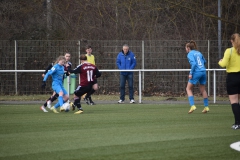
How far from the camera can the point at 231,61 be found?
11711mm

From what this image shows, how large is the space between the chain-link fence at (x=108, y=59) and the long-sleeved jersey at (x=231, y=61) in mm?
12275

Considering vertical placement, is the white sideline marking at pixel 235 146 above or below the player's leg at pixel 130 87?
below

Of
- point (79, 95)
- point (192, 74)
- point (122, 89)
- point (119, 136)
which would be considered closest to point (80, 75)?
point (79, 95)

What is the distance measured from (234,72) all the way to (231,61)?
0.74ft

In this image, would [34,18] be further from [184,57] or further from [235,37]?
[235,37]

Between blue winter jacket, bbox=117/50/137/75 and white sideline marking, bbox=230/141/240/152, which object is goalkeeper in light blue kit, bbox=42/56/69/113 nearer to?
blue winter jacket, bbox=117/50/137/75

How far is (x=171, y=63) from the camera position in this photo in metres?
24.1

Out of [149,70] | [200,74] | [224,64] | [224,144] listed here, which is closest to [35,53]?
[149,70]

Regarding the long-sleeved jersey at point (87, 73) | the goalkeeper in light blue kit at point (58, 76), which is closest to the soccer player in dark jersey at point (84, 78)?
the long-sleeved jersey at point (87, 73)

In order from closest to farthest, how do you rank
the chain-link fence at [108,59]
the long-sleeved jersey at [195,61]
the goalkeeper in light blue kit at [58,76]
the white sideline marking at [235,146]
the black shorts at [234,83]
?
the white sideline marking at [235,146], the black shorts at [234,83], the long-sleeved jersey at [195,61], the goalkeeper in light blue kit at [58,76], the chain-link fence at [108,59]

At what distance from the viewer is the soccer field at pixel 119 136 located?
852 cm

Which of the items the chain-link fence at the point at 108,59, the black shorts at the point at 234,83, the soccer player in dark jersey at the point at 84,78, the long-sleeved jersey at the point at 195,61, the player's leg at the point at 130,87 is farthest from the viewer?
the chain-link fence at the point at 108,59

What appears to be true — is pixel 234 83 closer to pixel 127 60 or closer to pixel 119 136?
pixel 119 136

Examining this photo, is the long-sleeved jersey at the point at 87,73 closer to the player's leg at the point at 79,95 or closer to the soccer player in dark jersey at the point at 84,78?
the soccer player in dark jersey at the point at 84,78
